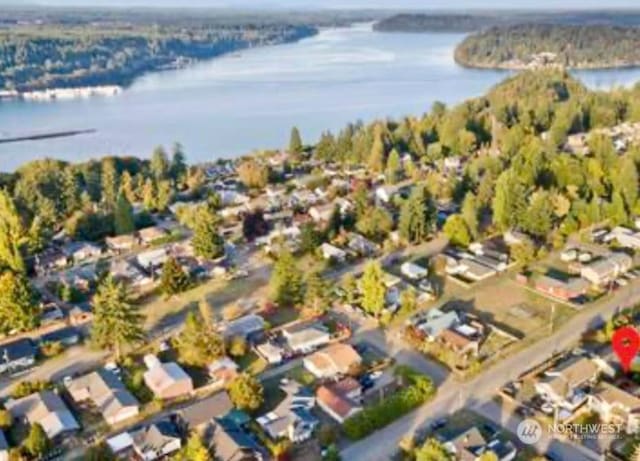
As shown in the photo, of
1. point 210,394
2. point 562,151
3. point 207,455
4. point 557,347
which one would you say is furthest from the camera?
point 562,151

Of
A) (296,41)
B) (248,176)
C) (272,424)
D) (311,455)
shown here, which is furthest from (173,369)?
(296,41)

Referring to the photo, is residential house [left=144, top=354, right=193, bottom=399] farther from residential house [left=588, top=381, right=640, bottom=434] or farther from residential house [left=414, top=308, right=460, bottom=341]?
residential house [left=588, top=381, right=640, bottom=434]

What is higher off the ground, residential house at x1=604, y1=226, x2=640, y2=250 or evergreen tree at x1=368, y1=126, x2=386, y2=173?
evergreen tree at x1=368, y1=126, x2=386, y2=173

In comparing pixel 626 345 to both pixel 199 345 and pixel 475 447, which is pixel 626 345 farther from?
pixel 199 345

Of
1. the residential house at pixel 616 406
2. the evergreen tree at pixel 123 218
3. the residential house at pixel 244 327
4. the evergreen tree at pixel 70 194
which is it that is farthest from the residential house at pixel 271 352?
the evergreen tree at pixel 70 194

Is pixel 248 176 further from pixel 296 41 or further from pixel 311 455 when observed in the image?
pixel 296 41

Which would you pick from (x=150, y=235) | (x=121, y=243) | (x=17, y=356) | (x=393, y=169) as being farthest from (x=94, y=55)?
(x=17, y=356)

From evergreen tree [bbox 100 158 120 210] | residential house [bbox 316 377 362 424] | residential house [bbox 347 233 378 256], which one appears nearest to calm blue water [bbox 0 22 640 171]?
evergreen tree [bbox 100 158 120 210]
